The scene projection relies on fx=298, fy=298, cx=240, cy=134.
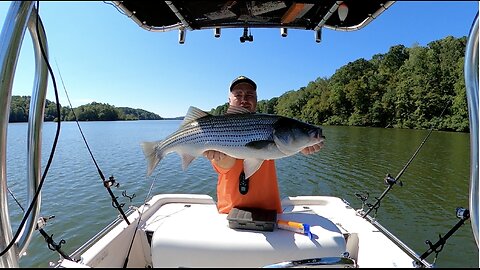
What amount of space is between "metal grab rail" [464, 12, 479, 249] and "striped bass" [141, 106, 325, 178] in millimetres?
1141

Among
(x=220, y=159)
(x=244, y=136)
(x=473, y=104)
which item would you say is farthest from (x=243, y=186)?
(x=473, y=104)

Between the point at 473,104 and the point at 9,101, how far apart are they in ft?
9.32

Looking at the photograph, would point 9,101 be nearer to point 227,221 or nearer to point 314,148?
point 227,221

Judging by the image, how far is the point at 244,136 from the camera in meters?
2.77

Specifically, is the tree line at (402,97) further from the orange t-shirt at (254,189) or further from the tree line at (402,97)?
the orange t-shirt at (254,189)

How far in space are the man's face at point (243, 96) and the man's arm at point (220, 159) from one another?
0.76 meters

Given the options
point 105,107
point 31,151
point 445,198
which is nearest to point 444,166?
point 445,198

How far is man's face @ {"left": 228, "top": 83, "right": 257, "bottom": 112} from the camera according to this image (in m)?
3.79

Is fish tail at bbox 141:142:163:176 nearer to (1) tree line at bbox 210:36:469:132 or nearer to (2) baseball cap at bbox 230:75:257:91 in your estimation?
(2) baseball cap at bbox 230:75:257:91

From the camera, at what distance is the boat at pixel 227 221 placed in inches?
71.7

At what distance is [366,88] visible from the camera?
2707 inches

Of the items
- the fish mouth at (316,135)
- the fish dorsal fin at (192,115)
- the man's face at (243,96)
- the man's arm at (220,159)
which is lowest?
the man's arm at (220,159)

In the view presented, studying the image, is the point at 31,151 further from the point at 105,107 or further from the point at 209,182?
the point at 105,107

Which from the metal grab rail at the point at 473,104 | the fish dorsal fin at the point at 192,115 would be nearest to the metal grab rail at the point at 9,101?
the fish dorsal fin at the point at 192,115
